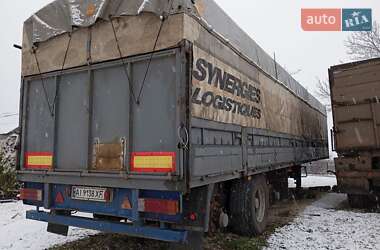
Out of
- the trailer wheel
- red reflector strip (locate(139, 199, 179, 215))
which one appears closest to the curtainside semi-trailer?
red reflector strip (locate(139, 199, 179, 215))

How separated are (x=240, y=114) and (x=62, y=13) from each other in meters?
2.84

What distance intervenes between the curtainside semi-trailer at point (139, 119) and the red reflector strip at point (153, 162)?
1 cm

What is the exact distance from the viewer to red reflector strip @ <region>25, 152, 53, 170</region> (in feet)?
14.5

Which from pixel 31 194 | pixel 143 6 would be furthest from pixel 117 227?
pixel 143 6

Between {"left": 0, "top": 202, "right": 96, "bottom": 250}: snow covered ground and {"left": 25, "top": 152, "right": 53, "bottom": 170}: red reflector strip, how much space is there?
4.00ft

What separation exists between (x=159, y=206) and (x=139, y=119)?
38.7 inches

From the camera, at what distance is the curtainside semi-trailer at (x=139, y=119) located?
11.7 ft

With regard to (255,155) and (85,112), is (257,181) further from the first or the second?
(85,112)

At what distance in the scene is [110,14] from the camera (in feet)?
13.2

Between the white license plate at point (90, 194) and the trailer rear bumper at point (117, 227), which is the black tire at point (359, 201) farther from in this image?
the white license plate at point (90, 194)

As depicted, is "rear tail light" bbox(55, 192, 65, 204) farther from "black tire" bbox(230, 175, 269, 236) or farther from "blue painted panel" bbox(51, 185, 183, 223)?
"black tire" bbox(230, 175, 269, 236)

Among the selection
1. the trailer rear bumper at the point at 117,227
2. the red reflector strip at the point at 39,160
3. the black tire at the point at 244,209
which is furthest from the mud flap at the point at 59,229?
the black tire at the point at 244,209

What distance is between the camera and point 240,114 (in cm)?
495

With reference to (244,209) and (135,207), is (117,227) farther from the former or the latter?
(244,209)
